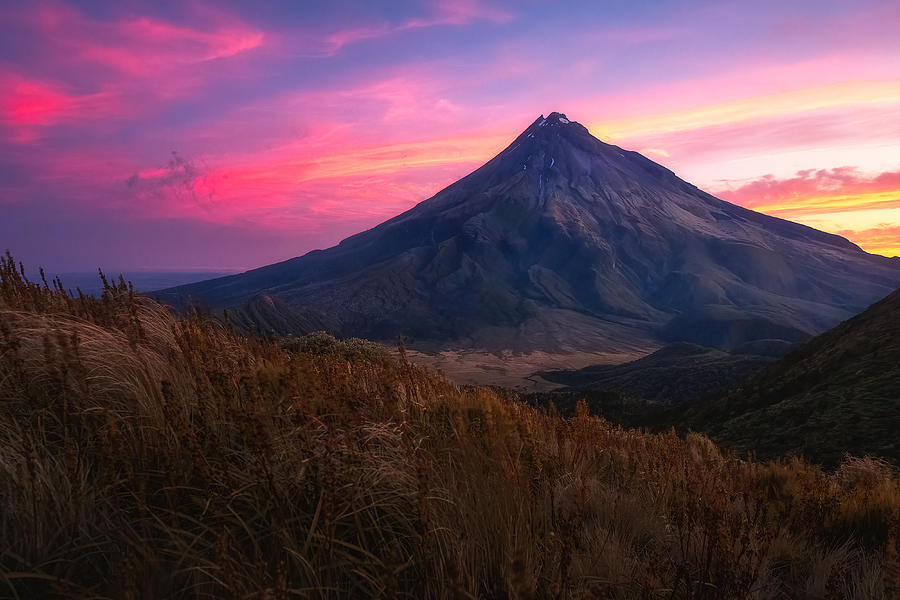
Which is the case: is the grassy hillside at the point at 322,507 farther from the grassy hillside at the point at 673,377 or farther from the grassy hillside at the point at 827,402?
the grassy hillside at the point at 673,377

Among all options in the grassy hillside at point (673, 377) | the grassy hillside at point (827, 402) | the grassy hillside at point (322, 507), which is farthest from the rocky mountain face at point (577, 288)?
the grassy hillside at point (322, 507)

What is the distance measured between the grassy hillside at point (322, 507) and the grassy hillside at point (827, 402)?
25.8 feet

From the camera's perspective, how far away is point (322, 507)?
2.37 meters

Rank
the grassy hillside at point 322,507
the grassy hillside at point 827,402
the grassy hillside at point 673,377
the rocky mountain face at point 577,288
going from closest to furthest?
1. the grassy hillside at point 322,507
2. the grassy hillside at point 827,402
3. the grassy hillside at point 673,377
4. the rocky mountain face at point 577,288

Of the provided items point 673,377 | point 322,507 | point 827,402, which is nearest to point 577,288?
point 673,377

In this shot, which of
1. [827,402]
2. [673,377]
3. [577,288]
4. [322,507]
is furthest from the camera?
[577,288]

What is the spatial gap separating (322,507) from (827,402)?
15800mm

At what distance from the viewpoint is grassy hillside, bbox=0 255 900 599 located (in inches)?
82.7

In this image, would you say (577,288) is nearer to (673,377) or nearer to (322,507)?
(673,377)

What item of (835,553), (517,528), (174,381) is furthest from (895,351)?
(174,381)

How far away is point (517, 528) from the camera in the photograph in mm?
2412

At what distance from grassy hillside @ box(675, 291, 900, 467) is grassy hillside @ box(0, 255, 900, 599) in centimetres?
787

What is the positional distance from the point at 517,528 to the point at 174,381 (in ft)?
9.37

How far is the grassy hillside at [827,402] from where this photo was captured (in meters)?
11.1
